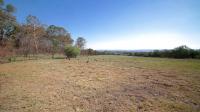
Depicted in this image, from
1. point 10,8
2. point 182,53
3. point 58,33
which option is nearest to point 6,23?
point 10,8

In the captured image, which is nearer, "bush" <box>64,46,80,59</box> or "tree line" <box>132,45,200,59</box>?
"bush" <box>64,46,80,59</box>

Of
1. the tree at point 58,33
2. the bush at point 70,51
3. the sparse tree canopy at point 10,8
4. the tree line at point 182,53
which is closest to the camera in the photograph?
the bush at point 70,51

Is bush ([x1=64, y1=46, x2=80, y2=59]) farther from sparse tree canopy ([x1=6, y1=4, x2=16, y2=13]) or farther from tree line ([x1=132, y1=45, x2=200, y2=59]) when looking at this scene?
tree line ([x1=132, y1=45, x2=200, y2=59])

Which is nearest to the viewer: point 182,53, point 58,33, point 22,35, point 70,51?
point 70,51

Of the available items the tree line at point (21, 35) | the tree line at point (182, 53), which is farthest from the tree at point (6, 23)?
the tree line at point (182, 53)

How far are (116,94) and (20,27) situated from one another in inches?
1088

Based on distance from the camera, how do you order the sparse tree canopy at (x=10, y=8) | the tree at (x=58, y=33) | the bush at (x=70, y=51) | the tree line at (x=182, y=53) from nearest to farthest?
the bush at (x=70, y=51), the tree line at (x=182, y=53), the sparse tree canopy at (x=10, y=8), the tree at (x=58, y=33)

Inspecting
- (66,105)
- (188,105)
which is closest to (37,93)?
(66,105)

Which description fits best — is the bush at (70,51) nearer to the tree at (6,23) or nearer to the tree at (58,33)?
the tree at (6,23)

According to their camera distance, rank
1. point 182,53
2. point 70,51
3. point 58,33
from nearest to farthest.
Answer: point 70,51
point 182,53
point 58,33

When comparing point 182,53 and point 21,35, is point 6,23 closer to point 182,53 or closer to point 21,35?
point 21,35

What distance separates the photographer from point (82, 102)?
352 cm

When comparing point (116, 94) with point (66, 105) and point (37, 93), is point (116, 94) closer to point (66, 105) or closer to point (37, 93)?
point (66, 105)

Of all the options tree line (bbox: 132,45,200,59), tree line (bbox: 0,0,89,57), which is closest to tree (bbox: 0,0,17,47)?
tree line (bbox: 0,0,89,57)
